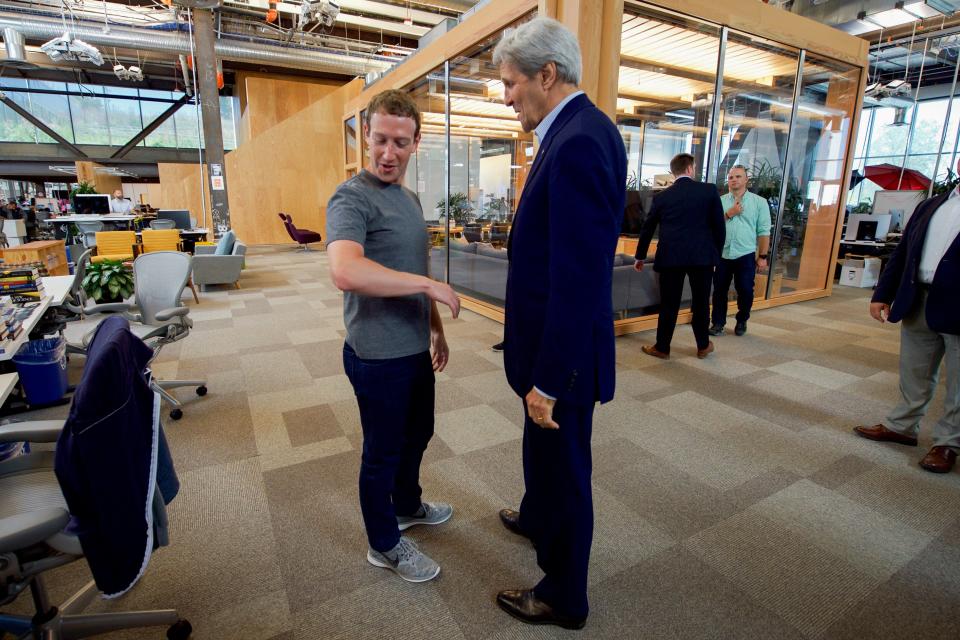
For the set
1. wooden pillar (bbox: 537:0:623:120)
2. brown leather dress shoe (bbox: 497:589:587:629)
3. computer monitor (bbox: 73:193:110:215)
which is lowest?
brown leather dress shoe (bbox: 497:589:587:629)

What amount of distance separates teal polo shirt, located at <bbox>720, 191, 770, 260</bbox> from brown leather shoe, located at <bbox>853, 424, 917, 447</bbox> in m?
2.43

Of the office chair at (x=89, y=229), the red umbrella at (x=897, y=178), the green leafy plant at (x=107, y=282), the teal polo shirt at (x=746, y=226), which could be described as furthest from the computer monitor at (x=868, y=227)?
the office chair at (x=89, y=229)

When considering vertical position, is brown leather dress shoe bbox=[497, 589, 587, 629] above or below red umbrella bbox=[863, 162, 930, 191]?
below

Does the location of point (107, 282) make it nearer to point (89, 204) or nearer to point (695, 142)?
point (695, 142)

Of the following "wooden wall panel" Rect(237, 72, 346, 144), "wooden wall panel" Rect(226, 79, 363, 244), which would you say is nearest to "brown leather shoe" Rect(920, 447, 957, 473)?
"wooden wall panel" Rect(226, 79, 363, 244)

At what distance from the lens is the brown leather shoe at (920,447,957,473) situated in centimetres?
254

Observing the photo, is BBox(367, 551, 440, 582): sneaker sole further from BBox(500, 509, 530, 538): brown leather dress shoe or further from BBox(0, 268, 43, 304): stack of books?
BBox(0, 268, 43, 304): stack of books

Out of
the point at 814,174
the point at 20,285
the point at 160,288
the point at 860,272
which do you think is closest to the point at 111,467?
the point at 20,285

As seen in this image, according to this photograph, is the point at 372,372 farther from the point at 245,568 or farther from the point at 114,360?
the point at 245,568

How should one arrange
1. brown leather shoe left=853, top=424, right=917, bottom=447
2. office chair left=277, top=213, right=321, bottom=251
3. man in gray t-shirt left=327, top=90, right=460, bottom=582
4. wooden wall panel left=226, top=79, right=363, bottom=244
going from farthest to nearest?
wooden wall panel left=226, top=79, right=363, bottom=244 → office chair left=277, top=213, right=321, bottom=251 → brown leather shoe left=853, top=424, right=917, bottom=447 → man in gray t-shirt left=327, top=90, right=460, bottom=582

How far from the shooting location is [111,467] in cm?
112

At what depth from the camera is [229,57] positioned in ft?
35.7

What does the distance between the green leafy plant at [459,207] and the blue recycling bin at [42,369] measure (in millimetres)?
4703


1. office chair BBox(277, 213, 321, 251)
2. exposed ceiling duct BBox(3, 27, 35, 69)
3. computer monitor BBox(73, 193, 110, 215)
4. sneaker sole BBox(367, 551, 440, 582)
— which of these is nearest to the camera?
sneaker sole BBox(367, 551, 440, 582)
